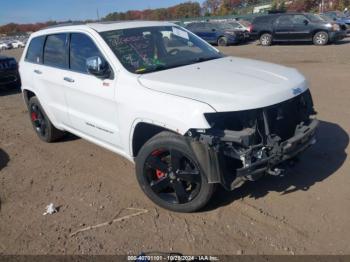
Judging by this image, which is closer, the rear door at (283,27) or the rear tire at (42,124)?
the rear tire at (42,124)

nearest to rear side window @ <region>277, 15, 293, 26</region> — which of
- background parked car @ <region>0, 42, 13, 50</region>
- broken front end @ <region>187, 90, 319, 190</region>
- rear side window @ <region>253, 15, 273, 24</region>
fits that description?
rear side window @ <region>253, 15, 273, 24</region>

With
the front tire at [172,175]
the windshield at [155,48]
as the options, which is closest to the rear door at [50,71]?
the windshield at [155,48]

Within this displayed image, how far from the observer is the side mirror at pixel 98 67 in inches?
165

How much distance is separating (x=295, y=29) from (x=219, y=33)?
5.86 meters

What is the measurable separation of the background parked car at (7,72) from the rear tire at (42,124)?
19.8 feet

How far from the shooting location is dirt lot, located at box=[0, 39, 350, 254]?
355cm

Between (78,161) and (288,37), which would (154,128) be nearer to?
(78,161)

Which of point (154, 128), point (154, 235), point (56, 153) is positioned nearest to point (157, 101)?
point (154, 128)

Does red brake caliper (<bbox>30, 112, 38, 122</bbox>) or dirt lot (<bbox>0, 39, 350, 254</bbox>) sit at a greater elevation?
red brake caliper (<bbox>30, 112, 38, 122</bbox>)

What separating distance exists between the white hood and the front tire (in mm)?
480

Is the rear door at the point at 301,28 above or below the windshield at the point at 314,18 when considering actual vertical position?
below

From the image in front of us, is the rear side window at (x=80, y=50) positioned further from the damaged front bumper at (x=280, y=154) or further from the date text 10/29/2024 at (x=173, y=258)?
the date text 10/29/2024 at (x=173, y=258)

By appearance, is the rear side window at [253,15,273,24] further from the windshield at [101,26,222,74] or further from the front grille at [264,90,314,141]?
the front grille at [264,90,314,141]

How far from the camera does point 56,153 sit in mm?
6051
